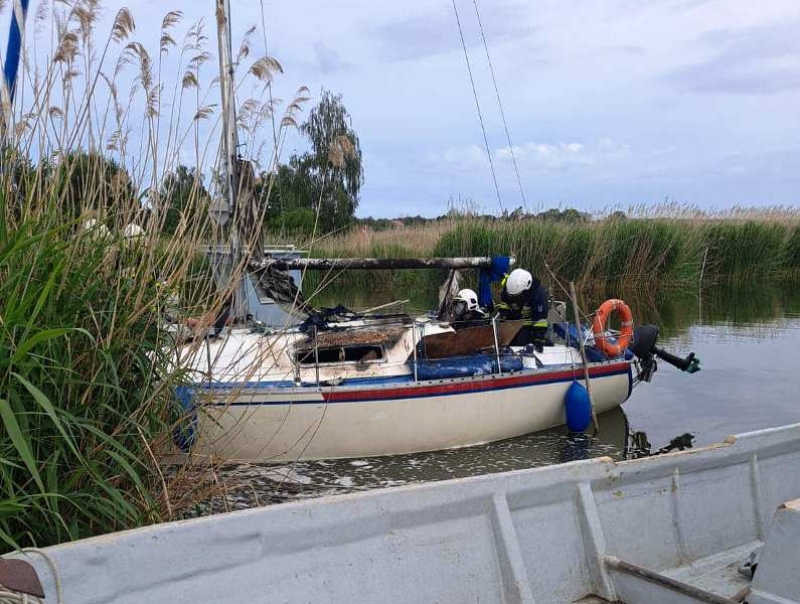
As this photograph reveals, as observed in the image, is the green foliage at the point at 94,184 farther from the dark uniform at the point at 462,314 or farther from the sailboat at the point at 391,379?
the dark uniform at the point at 462,314

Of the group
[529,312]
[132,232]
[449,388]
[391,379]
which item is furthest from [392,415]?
[132,232]

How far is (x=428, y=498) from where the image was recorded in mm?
3609

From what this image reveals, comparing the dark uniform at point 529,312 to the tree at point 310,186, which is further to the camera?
the dark uniform at point 529,312

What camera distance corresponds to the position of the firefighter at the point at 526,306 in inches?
378

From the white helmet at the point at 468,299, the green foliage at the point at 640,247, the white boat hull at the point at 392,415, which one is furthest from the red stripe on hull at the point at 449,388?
the green foliage at the point at 640,247

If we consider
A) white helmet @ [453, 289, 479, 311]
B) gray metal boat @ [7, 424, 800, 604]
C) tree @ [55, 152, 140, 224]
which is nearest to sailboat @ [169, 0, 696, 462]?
white helmet @ [453, 289, 479, 311]

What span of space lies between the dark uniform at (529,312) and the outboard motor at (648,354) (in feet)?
4.27

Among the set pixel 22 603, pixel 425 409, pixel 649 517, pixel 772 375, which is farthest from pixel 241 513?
pixel 772 375

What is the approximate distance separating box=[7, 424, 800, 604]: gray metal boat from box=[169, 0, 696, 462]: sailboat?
3.43 metres

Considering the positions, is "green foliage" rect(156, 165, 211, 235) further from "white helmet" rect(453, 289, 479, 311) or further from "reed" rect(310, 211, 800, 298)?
"reed" rect(310, 211, 800, 298)

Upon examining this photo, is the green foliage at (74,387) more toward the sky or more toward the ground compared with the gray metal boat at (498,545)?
more toward the sky

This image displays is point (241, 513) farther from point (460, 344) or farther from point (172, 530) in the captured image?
point (460, 344)

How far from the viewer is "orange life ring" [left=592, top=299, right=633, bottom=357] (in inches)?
375

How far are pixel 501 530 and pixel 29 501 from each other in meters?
2.10
